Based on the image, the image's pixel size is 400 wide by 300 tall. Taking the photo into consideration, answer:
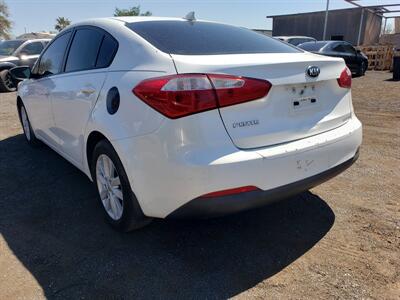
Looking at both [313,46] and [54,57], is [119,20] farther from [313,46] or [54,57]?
[313,46]

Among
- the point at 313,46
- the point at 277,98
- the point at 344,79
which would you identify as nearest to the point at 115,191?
the point at 277,98

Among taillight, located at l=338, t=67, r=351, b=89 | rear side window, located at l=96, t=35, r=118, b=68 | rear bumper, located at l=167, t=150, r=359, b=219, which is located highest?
rear side window, located at l=96, t=35, r=118, b=68

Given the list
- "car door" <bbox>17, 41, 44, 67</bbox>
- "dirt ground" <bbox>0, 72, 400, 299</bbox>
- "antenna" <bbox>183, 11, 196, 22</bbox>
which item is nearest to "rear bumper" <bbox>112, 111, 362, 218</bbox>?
"dirt ground" <bbox>0, 72, 400, 299</bbox>

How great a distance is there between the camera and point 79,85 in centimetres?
305

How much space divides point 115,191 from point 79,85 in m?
0.96

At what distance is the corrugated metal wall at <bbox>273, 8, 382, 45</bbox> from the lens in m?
35.5

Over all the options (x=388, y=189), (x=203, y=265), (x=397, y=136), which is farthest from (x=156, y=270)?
(x=397, y=136)

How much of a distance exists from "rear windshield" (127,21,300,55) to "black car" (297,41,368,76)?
1029 cm

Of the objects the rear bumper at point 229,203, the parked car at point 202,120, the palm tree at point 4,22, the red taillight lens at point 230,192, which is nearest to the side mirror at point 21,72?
the parked car at point 202,120

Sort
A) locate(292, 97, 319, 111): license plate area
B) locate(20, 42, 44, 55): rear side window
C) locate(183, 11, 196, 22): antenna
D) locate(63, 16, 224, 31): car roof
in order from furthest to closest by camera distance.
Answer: locate(20, 42, 44, 55): rear side window → locate(183, 11, 196, 22): antenna → locate(63, 16, 224, 31): car roof → locate(292, 97, 319, 111): license plate area

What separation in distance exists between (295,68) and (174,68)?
79 centimetres

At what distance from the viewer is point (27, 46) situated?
11.8m

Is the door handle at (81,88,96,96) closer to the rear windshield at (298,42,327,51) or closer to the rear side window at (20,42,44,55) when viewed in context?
the rear side window at (20,42,44,55)

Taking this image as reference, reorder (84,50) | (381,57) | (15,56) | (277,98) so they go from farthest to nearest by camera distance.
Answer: (381,57)
(15,56)
(84,50)
(277,98)
